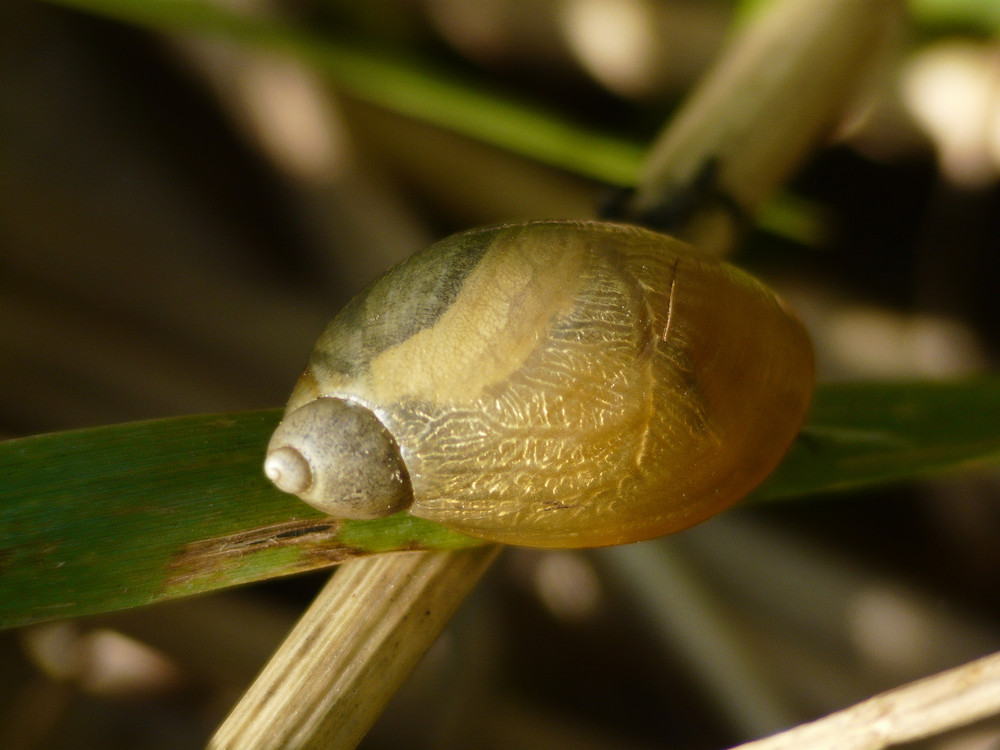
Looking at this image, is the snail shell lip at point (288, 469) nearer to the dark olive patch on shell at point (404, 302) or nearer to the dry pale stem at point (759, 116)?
the dark olive patch on shell at point (404, 302)

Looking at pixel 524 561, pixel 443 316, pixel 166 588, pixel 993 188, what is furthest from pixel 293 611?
pixel 993 188

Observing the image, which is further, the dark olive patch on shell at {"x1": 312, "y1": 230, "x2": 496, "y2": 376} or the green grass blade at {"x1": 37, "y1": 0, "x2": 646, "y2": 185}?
the green grass blade at {"x1": 37, "y1": 0, "x2": 646, "y2": 185}

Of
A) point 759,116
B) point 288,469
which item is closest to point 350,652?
point 288,469

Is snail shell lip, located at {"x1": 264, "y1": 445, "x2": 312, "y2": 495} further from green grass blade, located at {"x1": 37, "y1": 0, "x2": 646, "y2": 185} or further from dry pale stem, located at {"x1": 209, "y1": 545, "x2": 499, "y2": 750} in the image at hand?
green grass blade, located at {"x1": 37, "y1": 0, "x2": 646, "y2": 185}

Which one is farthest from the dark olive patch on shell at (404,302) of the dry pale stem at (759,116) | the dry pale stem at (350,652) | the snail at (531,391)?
the dry pale stem at (759,116)

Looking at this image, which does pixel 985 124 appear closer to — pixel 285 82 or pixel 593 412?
pixel 593 412

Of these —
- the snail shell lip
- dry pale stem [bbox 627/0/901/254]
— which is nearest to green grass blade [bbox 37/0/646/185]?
dry pale stem [bbox 627/0/901/254]
